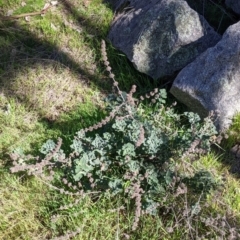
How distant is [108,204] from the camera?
315 cm

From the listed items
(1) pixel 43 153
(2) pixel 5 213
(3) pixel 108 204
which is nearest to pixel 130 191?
(3) pixel 108 204

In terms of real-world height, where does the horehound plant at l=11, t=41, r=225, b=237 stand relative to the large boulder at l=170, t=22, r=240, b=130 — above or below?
below

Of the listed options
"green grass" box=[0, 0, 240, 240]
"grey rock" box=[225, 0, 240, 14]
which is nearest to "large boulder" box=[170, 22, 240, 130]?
"green grass" box=[0, 0, 240, 240]

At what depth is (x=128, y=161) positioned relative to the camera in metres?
3.09

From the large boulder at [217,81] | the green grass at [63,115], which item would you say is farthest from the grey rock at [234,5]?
the large boulder at [217,81]

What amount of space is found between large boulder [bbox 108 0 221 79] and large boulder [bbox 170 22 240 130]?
0.91ft

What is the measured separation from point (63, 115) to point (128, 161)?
1.06 metres

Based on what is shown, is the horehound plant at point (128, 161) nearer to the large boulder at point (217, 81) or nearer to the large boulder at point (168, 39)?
the large boulder at point (217, 81)

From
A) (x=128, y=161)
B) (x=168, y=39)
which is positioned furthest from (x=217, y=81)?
(x=128, y=161)

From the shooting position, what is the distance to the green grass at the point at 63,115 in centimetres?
308

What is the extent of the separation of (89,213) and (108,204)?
0.15 m

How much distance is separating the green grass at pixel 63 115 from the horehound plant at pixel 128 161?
0.34 feet

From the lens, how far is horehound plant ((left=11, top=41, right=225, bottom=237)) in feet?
10.0

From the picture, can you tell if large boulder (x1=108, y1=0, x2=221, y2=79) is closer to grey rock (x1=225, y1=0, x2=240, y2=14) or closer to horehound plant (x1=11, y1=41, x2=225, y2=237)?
grey rock (x1=225, y1=0, x2=240, y2=14)
